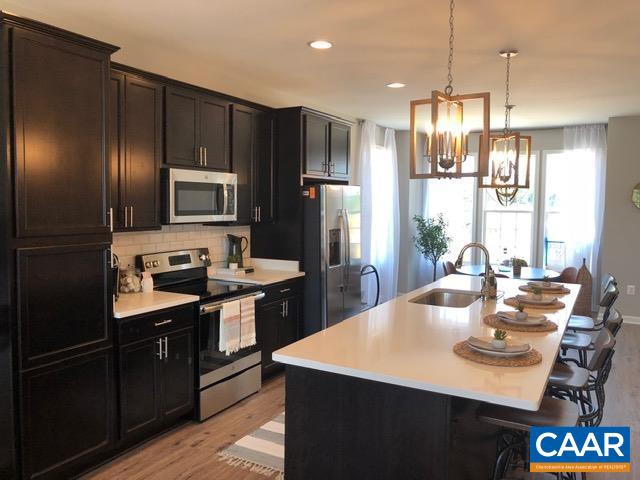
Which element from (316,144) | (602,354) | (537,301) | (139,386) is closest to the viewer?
(602,354)

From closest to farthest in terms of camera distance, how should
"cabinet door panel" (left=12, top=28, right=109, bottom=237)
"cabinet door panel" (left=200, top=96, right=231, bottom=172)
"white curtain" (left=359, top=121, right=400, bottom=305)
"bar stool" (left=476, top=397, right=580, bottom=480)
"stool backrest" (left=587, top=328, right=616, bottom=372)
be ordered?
"bar stool" (left=476, top=397, right=580, bottom=480) < "stool backrest" (left=587, top=328, right=616, bottom=372) < "cabinet door panel" (left=12, top=28, right=109, bottom=237) < "cabinet door panel" (left=200, top=96, right=231, bottom=172) < "white curtain" (left=359, top=121, right=400, bottom=305)

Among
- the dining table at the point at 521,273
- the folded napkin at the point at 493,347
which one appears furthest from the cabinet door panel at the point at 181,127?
the dining table at the point at 521,273

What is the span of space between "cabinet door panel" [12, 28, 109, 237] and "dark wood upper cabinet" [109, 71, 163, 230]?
42 cm

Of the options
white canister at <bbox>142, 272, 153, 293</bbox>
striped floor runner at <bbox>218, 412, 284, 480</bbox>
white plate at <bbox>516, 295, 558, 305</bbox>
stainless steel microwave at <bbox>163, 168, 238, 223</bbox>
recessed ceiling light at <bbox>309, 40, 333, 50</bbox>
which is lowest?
striped floor runner at <bbox>218, 412, 284, 480</bbox>

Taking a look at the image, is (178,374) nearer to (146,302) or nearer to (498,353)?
(146,302)

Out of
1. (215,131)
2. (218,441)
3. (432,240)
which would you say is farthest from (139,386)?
(432,240)

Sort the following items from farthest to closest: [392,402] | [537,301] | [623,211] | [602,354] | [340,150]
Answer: [623,211] → [340,150] → [537,301] → [602,354] → [392,402]

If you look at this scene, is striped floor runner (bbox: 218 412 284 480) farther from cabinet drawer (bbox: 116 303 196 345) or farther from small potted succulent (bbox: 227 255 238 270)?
small potted succulent (bbox: 227 255 238 270)

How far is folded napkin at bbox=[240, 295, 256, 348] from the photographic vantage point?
12.6 feet

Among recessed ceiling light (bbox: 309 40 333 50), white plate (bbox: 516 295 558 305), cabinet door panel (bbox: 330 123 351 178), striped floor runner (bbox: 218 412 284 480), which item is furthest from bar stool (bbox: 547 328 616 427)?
cabinet door panel (bbox: 330 123 351 178)

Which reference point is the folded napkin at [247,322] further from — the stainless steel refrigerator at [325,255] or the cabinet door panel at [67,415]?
the cabinet door panel at [67,415]

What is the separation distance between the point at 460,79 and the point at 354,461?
3.64 meters

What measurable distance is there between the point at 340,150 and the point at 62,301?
3401 millimetres

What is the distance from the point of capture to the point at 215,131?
4.11m
